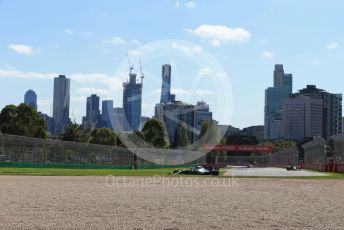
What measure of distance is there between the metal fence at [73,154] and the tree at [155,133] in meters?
2.59

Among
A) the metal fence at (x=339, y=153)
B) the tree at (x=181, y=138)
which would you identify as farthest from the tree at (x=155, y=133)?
the metal fence at (x=339, y=153)

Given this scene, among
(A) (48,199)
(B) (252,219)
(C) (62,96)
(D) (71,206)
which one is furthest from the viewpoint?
(C) (62,96)

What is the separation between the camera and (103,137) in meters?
127

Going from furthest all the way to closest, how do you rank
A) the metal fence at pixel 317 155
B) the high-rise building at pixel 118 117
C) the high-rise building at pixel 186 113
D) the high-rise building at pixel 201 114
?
the metal fence at pixel 317 155
the high-rise building at pixel 201 114
the high-rise building at pixel 186 113
the high-rise building at pixel 118 117

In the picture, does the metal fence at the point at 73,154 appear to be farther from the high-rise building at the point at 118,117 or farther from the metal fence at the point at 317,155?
the metal fence at the point at 317,155

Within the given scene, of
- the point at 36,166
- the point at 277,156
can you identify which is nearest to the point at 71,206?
the point at 36,166

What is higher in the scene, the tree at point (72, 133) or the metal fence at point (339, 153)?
the tree at point (72, 133)

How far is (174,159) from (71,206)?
106 meters

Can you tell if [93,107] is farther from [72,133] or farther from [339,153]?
[339,153]

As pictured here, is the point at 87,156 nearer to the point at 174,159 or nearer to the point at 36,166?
the point at 36,166

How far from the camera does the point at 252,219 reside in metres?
14.8

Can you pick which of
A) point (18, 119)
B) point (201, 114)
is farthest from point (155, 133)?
point (201, 114)

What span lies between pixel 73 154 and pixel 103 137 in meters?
39.9

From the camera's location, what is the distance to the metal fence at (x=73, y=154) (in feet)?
233
